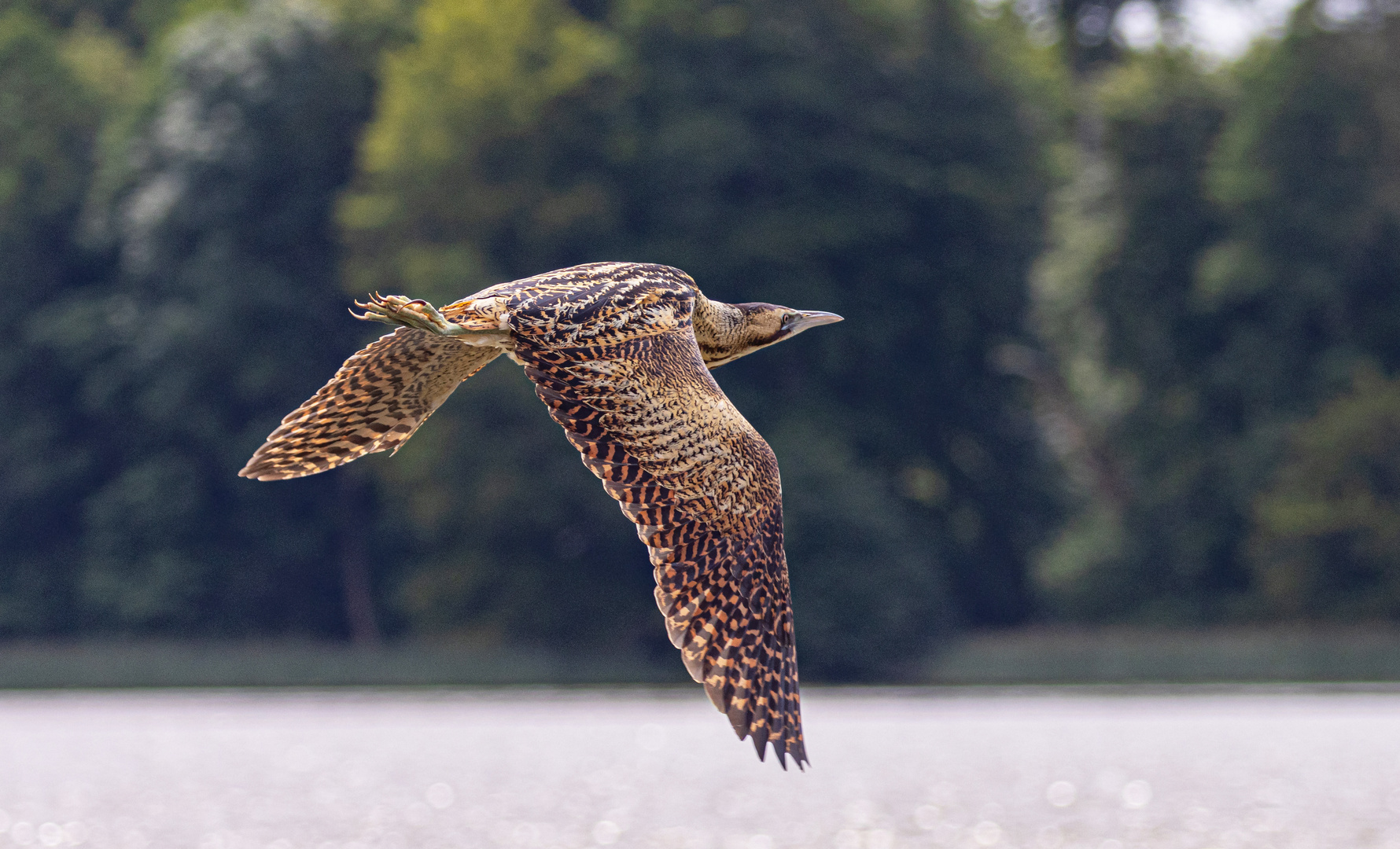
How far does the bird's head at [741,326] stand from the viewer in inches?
531

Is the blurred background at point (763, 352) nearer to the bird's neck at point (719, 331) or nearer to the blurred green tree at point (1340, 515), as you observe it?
the blurred green tree at point (1340, 515)

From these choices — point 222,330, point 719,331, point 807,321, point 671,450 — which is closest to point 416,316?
point 671,450

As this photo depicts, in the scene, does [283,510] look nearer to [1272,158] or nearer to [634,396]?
[1272,158]

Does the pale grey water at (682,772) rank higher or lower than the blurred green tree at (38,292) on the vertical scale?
lower

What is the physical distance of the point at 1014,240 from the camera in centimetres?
5172

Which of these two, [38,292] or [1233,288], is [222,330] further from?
[1233,288]

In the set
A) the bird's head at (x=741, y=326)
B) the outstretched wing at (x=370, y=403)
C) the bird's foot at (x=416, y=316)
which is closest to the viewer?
the bird's foot at (x=416, y=316)

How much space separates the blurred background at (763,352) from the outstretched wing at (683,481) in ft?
114

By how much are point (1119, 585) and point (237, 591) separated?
18445mm

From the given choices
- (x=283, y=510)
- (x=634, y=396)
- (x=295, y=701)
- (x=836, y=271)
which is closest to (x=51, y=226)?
(x=283, y=510)

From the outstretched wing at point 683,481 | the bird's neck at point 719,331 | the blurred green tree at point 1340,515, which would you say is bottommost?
the blurred green tree at point 1340,515

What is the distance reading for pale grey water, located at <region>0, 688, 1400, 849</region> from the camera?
1147 inches

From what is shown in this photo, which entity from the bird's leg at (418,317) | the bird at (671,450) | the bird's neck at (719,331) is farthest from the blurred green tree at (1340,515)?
the bird's leg at (418,317)

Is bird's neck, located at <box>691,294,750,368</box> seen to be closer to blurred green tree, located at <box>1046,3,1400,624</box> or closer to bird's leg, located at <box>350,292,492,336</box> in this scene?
bird's leg, located at <box>350,292,492,336</box>
